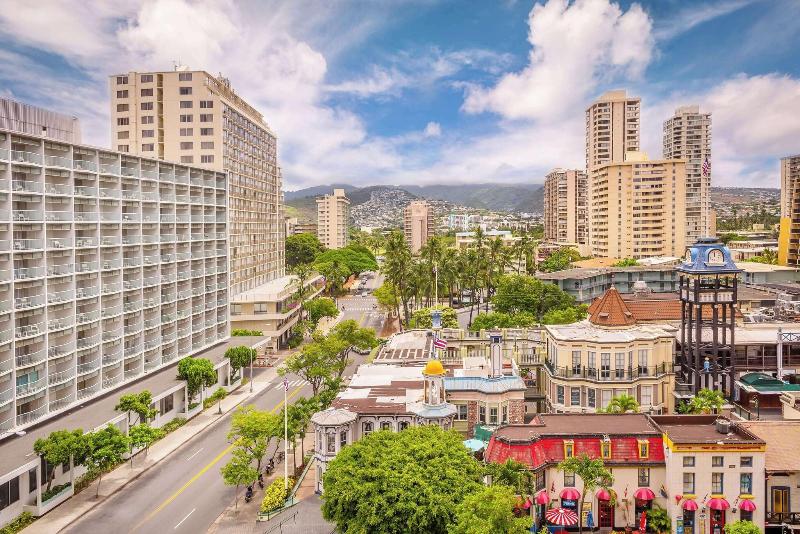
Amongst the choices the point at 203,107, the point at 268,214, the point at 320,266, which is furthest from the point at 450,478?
the point at 320,266

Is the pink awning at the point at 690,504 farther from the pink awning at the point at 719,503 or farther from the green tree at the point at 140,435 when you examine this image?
the green tree at the point at 140,435

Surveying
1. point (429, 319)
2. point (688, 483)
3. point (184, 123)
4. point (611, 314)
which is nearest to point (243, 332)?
point (429, 319)

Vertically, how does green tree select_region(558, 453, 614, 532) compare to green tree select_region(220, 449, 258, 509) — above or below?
above

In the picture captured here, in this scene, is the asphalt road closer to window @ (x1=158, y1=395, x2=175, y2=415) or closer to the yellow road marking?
the yellow road marking

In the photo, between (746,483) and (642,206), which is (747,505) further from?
(642,206)

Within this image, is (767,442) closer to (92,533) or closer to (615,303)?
(615,303)

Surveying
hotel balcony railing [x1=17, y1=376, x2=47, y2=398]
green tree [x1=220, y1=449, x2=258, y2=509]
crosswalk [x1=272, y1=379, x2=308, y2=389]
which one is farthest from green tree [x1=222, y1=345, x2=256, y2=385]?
green tree [x1=220, y1=449, x2=258, y2=509]
